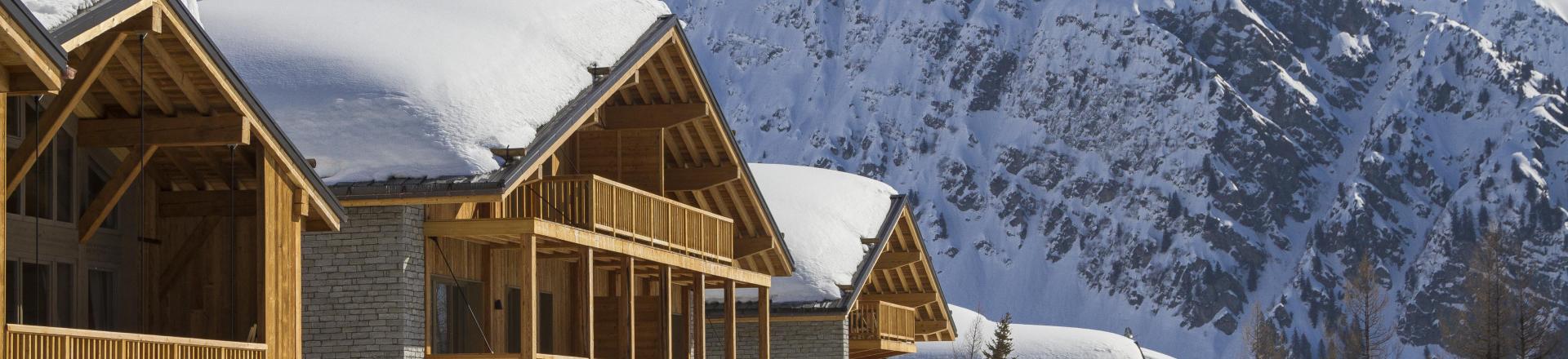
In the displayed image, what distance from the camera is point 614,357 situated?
2873 centimetres

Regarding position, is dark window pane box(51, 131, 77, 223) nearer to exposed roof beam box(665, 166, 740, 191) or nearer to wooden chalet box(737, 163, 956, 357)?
exposed roof beam box(665, 166, 740, 191)

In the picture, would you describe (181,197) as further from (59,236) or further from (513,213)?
(513,213)

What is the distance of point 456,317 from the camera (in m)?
24.5

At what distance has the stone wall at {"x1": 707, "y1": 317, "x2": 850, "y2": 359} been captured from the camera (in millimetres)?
36219

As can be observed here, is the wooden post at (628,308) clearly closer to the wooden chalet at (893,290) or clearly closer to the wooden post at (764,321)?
the wooden post at (764,321)

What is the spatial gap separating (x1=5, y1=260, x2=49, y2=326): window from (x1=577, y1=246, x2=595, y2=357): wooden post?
24.2ft

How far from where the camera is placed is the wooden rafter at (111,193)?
17.3m

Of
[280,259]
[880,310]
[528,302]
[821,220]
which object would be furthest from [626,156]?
[880,310]

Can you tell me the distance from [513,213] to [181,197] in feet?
16.6

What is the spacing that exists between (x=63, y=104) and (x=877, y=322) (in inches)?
1010

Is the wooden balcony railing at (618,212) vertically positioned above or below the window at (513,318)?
above

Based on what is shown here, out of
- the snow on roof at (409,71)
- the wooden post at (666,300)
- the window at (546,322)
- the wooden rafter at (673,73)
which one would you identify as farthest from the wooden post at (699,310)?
the snow on roof at (409,71)

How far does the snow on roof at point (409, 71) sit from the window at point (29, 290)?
3.75m

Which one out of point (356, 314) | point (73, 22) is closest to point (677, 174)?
point (356, 314)
